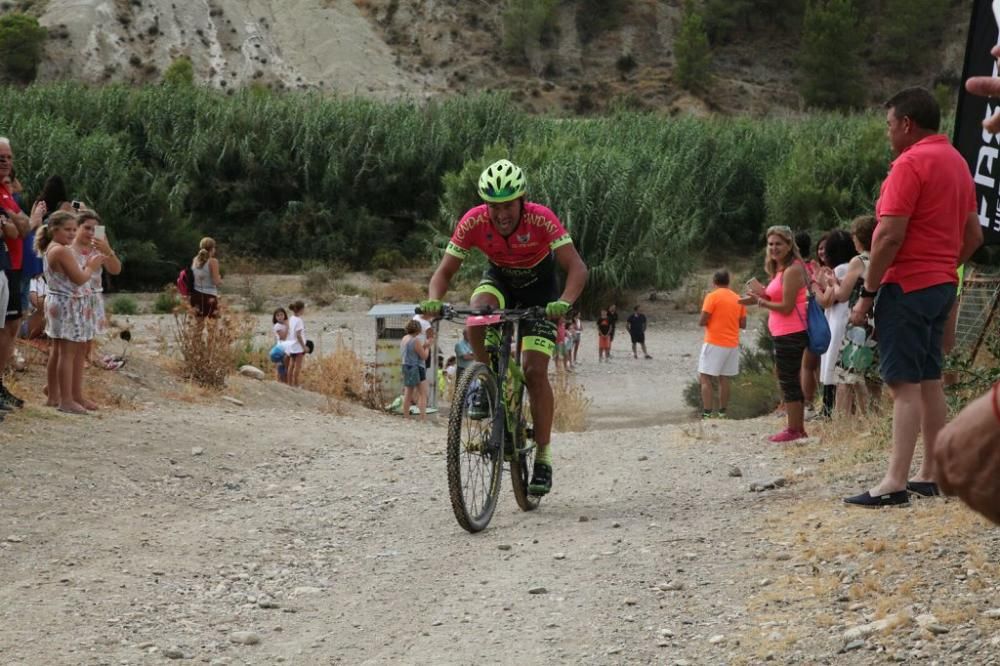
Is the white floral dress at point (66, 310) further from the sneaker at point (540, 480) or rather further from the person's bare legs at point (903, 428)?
the person's bare legs at point (903, 428)

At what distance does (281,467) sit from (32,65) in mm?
71454

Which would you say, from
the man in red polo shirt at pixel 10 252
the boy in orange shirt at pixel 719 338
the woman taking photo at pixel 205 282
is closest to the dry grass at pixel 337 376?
the woman taking photo at pixel 205 282

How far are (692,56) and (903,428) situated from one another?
8210 cm

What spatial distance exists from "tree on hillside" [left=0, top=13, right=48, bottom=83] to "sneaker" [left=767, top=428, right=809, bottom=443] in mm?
72300

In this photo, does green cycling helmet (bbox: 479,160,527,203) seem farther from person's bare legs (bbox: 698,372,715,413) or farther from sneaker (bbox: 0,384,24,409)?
person's bare legs (bbox: 698,372,715,413)

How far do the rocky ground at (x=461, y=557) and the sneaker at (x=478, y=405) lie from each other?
70cm

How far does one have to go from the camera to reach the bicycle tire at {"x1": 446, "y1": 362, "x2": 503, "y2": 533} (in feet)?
25.5

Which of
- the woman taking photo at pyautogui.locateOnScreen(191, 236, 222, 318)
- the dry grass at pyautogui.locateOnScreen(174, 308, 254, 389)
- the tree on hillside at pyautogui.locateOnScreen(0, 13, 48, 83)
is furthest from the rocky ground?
the tree on hillside at pyautogui.locateOnScreen(0, 13, 48, 83)

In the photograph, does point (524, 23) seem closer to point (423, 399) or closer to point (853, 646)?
point (423, 399)

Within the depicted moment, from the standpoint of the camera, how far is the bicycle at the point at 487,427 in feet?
25.7

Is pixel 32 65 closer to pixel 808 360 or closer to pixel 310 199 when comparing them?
pixel 310 199

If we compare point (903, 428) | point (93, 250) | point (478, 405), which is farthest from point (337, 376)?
point (903, 428)

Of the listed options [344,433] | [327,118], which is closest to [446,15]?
[327,118]

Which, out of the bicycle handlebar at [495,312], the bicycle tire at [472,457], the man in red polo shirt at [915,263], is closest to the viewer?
the man in red polo shirt at [915,263]
